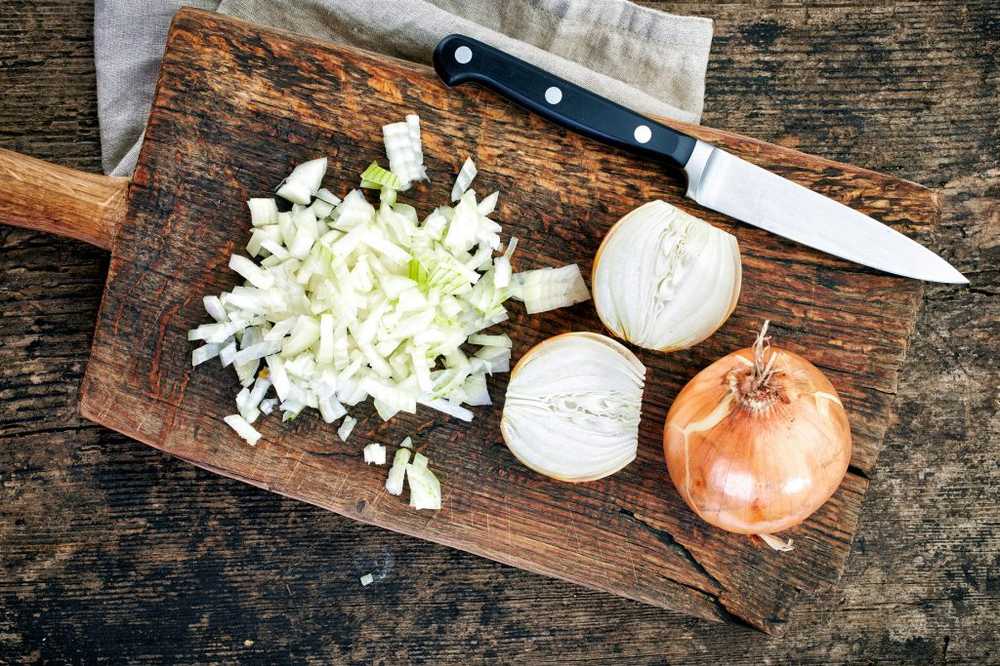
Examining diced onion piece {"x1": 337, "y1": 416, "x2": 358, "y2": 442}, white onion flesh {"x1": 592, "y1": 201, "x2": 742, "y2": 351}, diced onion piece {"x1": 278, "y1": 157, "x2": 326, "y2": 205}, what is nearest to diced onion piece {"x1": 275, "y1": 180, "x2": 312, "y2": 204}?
diced onion piece {"x1": 278, "y1": 157, "x2": 326, "y2": 205}

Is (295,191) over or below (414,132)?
below

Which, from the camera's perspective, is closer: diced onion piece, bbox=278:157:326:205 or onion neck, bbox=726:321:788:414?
onion neck, bbox=726:321:788:414

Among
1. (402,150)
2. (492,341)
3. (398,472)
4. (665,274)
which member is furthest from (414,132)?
(398,472)

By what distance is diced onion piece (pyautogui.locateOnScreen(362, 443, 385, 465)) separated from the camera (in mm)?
1428

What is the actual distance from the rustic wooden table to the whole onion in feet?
1.82

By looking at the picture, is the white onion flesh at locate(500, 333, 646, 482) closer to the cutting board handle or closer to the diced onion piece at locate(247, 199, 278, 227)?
the diced onion piece at locate(247, 199, 278, 227)

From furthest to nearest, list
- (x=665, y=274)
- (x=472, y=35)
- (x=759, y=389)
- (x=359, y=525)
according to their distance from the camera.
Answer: (x=359, y=525)
(x=472, y=35)
(x=665, y=274)
(x=759, y=389)

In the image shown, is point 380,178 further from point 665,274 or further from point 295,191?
point 665,274

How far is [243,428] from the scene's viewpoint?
56.1 inches


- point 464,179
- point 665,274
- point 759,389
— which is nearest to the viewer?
point 759,389

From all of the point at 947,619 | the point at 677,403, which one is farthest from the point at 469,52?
the point at 947,619

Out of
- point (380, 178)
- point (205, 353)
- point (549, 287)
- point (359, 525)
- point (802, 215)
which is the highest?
point (802, 215)

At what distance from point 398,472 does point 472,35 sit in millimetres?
905

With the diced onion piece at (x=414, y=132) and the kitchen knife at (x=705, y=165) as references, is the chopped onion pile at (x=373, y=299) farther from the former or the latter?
the kitchen knife at (x=705, y=165)
